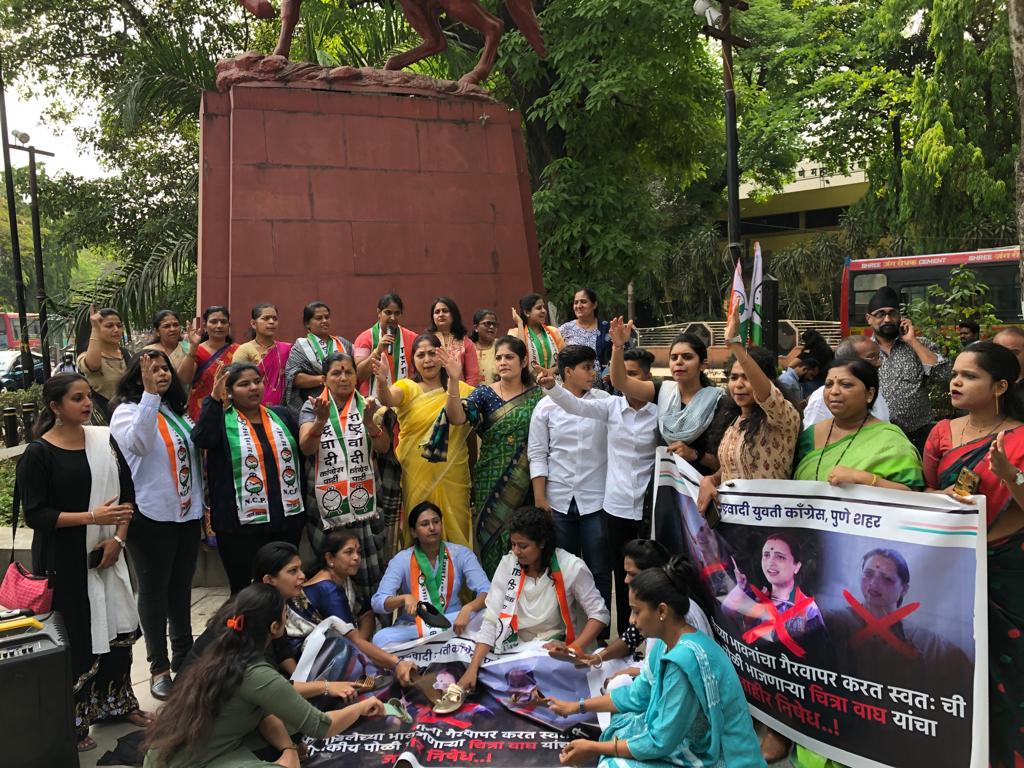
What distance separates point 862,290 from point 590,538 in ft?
48.6

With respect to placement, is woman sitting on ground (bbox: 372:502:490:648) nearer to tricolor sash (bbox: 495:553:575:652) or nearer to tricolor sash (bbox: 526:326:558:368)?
tricolor sash (bbox: 495:553:575:652)

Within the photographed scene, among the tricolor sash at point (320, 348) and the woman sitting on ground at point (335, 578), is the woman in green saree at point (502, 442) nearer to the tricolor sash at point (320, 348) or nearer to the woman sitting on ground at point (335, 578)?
the woman sitting on ground at point (335, 578)

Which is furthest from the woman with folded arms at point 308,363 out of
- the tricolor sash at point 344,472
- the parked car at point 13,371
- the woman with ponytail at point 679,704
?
the parked car at point 13,371

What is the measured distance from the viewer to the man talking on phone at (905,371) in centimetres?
534

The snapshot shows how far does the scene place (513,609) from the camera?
4.25m

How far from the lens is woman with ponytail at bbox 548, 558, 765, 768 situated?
2.85 meters

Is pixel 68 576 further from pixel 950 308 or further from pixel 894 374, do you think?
pixel 950 308

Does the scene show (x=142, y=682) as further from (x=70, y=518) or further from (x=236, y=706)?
(x=236, y=706)

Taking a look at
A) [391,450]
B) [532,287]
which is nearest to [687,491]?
[391,450]

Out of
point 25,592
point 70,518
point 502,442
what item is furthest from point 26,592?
point 502,442

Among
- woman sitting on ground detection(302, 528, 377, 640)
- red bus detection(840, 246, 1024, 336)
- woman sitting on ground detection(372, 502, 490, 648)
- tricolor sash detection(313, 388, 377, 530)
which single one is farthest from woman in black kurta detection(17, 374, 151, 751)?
red bus detection(840, 246, 1024, 336)

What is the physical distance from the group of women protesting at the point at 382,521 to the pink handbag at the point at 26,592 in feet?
0.48

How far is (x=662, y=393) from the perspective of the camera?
4.46 m

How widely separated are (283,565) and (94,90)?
17.9 metres
